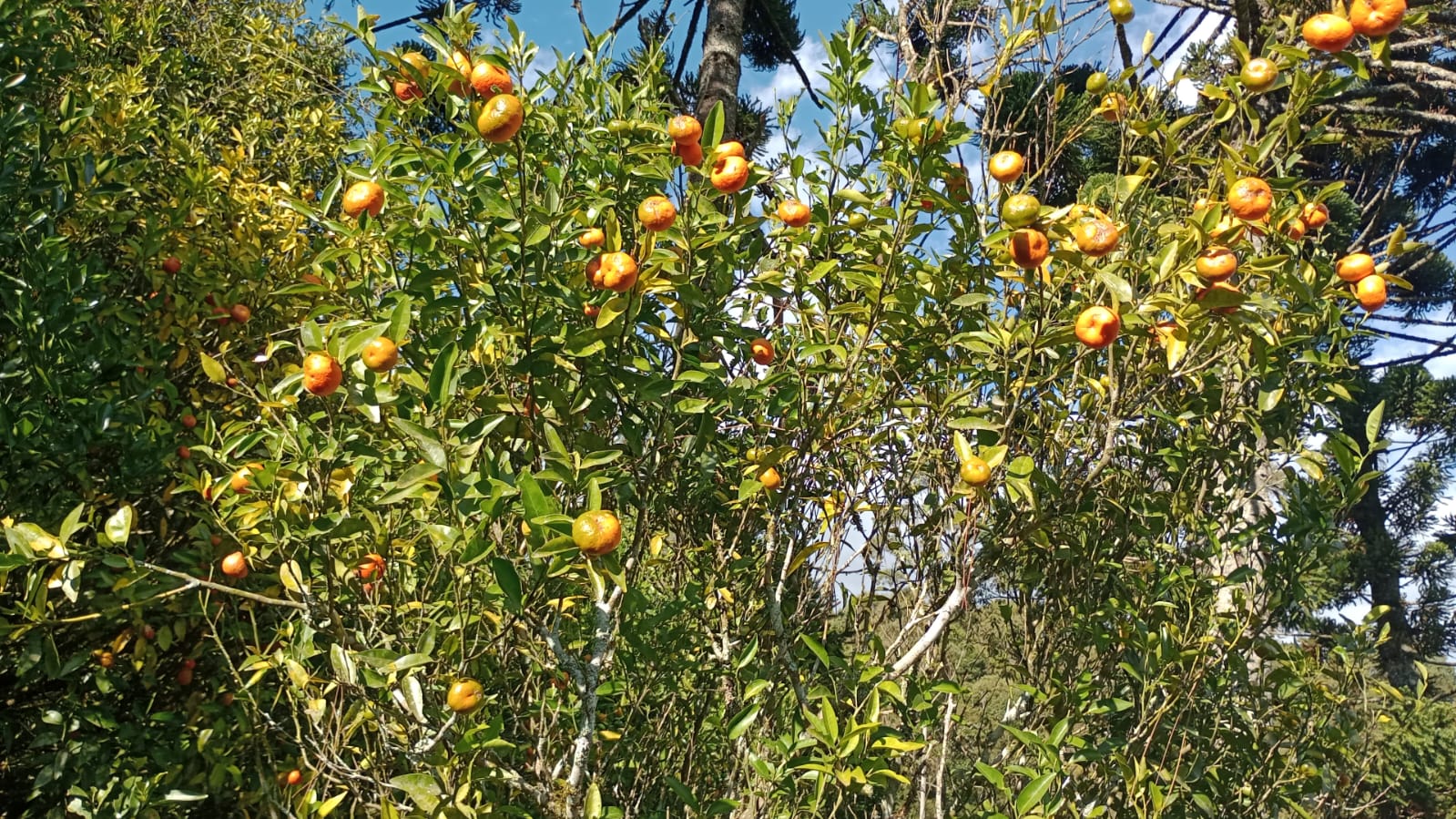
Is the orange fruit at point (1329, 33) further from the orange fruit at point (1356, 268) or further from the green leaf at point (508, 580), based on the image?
the green leaf at point (508, 580)

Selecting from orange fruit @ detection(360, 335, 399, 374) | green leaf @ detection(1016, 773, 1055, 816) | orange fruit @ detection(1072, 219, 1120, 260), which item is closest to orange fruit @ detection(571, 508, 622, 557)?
orange fruit @ detection(360, 335, 399, 374)

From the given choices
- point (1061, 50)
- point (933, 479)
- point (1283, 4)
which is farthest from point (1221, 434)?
point (1283, 4)

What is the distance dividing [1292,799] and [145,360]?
308cm

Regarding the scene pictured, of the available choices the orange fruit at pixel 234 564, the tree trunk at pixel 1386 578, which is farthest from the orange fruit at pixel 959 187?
the tree trunk at pixel 1386 578

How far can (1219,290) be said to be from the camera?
1318mm

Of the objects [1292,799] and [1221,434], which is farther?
[1292,799]

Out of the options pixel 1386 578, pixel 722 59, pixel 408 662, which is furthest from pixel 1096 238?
pixel 1386 578

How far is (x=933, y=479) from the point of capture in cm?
181

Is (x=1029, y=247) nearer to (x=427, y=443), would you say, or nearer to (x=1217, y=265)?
(x=1217, y=265)

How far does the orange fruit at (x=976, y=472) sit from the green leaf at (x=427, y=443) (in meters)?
0.84

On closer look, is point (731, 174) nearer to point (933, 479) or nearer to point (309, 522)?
point (933, 479)

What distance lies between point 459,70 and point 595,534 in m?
0.76

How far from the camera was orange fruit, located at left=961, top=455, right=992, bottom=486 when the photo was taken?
1.41 meters

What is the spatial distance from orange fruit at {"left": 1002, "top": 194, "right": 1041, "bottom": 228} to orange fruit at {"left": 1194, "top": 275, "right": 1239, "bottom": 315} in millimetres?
290
